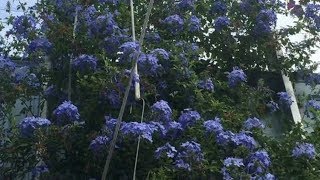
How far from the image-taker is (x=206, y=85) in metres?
6.23

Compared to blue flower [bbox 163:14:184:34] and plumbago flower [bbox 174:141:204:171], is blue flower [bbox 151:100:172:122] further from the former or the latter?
blue flower [bbox 163:14:184:34]

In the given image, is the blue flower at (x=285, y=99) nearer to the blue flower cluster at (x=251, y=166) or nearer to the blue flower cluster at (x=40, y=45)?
the blue flower cluster at (x=251, y=166)

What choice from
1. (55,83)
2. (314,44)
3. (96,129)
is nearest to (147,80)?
(96,129)

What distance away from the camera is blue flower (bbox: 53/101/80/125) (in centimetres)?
558

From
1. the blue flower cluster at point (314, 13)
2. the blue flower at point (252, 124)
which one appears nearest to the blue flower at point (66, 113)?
the blue flower at point (252, 124)

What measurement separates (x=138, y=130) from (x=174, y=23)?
1761 mm

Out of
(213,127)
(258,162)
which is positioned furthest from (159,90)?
(258,162)

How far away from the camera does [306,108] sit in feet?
22.5

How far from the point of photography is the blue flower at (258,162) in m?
5.34

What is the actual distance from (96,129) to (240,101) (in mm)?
1477

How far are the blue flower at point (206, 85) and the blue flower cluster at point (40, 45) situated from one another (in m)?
1.49

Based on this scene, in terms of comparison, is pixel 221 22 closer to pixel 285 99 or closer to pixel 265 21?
pixel 265 21

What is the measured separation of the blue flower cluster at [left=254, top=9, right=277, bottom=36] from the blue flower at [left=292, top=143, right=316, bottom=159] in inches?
64.2

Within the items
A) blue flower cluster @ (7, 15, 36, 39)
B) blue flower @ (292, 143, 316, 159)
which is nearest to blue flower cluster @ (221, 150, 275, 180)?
blue flower @ (292, 143, 316, 159)
